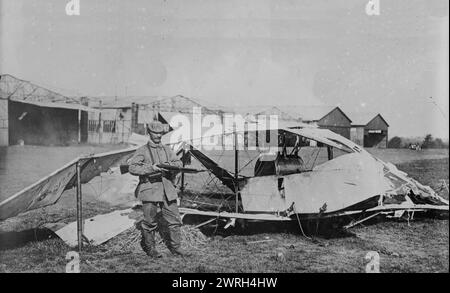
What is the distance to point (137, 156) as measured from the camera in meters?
5.43

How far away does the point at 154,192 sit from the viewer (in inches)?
211

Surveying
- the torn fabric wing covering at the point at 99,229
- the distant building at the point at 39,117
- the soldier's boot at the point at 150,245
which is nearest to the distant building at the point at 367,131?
the torn fabric wing covering at the point at 99,229

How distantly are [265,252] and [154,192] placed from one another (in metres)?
2.01

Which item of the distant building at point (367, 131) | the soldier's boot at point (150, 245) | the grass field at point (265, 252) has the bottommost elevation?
the grass field at point (265, 252)

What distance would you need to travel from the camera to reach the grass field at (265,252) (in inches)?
198

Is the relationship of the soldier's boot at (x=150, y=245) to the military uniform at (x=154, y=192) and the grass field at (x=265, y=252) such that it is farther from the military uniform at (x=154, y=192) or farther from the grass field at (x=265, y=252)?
the grass field at (x=265, y=252)

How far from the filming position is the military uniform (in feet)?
17.4

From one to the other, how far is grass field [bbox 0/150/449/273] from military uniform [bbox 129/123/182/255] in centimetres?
32

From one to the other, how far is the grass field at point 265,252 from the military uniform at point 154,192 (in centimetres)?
32

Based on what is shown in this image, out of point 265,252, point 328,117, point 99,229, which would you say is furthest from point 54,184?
point 328,117

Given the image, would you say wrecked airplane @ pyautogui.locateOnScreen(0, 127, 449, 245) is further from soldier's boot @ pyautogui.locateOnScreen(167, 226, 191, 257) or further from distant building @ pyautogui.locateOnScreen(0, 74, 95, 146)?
distant building @ pyautogui.locateOnScreen(0, 74, 95, 146)

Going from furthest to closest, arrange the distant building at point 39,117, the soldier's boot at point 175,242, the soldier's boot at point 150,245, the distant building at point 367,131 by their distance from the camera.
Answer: the distant building at point 39,117
the distant building at point 367,131
the soldier's boot at point 175,242
the soldier's boot at point 150,245
